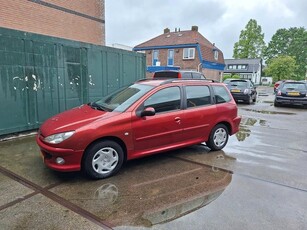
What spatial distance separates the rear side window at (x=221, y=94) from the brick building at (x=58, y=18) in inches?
314

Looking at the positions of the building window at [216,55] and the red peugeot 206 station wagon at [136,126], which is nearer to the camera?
the red peugeot 206 station wagon at [136,126]

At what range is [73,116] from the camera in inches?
159

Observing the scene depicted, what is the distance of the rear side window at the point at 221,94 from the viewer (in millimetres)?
5266

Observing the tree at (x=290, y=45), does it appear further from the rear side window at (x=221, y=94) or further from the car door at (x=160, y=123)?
the car door at (x=160, y=123)

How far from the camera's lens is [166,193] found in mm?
3416

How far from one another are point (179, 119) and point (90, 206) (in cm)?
223

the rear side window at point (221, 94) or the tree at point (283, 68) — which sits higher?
the tree at point (283, 68)

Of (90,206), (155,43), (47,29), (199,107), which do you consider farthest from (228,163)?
(155,43)

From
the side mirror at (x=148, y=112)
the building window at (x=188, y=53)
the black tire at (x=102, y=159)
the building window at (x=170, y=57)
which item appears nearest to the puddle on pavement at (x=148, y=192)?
the black tire at (x=102, y=159)

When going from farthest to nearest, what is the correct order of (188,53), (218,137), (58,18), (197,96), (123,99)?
1. (188,53)
2. (58,18)
3. (218,137)
4. (197,96)
5. (123,99)

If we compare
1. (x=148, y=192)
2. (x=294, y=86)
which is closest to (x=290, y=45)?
(x=294, y=86)

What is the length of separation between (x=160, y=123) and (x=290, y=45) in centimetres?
6885

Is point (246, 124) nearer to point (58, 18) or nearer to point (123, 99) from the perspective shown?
point (123, 99)

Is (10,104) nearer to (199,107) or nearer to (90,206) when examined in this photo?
(90,206)
